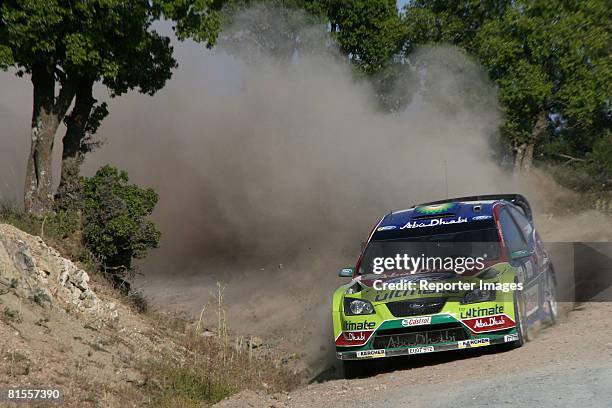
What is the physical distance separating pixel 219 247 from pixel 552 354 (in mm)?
15564

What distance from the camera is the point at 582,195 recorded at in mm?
28172

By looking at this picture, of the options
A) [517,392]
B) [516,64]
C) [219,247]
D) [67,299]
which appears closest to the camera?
[517,392]

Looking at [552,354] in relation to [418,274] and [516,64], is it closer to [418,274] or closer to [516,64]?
[418,274]

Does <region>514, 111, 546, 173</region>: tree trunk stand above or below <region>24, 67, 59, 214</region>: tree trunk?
above

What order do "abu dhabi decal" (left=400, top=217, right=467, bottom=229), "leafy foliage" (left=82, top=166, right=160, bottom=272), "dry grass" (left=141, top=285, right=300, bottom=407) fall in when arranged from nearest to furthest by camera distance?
"dry grass" (left=141, top=285, right=300, bottom=407) → "abu dhabi decal" (left=400, top=217, right=467, bottom=229) → "leafy foliage" (left=82, top=166, right=160, bottom=272)

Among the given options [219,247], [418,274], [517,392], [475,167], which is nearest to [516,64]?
[475,167]

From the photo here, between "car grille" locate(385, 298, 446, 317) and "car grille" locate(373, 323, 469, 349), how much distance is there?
180 mm

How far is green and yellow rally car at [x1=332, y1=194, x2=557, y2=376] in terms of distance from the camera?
9.27m

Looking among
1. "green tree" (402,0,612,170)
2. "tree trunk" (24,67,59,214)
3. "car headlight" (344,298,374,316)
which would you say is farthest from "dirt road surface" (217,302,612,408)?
"green tree" (402,0,612,170)

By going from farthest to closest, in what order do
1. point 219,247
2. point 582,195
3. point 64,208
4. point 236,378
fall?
1. point 582,195
2. point 219,247
3. point 64,208
4. point 236,378

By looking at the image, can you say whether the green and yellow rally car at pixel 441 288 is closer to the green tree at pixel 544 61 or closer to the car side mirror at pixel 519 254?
the car side mirror at pixel 519 254

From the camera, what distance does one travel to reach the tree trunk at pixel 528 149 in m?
27.6

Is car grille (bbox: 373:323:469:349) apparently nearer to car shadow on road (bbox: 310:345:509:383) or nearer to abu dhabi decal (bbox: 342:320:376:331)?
abu dhabi decal (bbox: 342:320:376:331)

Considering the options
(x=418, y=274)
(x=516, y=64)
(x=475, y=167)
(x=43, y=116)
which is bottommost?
(x=418, y=274)
